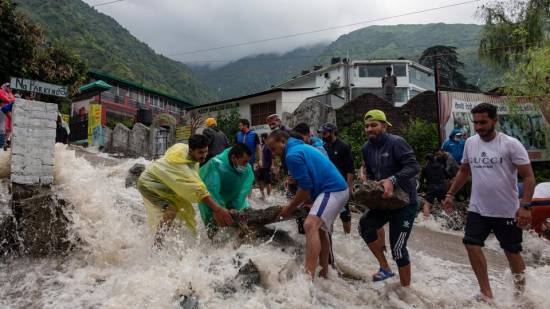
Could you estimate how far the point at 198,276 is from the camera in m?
3.79

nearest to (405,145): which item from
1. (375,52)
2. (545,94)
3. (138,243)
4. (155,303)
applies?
(155,303)

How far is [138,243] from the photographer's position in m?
5.07

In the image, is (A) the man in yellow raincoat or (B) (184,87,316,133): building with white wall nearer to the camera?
(A) the man in yellow raincoat

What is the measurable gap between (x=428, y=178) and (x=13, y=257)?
287 inches

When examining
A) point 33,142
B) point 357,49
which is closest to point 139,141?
point 33,142

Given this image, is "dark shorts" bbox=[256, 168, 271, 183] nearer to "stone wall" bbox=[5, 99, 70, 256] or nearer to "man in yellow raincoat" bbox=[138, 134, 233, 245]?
"man in yellow raincoat" bbox=[138, 134, 233, 245]

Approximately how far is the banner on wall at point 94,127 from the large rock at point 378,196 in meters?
21.5

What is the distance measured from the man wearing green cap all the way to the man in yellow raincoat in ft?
4.80

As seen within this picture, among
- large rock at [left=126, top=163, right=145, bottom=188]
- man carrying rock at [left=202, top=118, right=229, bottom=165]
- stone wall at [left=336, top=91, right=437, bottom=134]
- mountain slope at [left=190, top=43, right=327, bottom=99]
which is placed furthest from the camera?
mountain slope at [left=190, top=43, right=327, bottom=99]

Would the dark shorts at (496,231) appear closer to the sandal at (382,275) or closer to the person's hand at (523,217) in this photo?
the person's hand at (523,217)

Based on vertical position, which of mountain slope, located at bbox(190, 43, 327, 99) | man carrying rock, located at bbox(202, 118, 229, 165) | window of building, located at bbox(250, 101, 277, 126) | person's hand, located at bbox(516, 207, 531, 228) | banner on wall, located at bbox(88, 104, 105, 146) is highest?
mountain slope, located at bbox(190, 43, 327, 99)

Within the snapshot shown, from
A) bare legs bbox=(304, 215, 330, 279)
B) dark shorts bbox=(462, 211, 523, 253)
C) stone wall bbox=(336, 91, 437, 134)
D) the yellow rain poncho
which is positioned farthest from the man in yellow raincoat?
stone wall bbox=(336, 91, 437, 134)

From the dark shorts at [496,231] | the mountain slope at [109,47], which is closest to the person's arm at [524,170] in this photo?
the dark shorts at [496,231]

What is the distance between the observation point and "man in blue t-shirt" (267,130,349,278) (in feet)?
12.5
